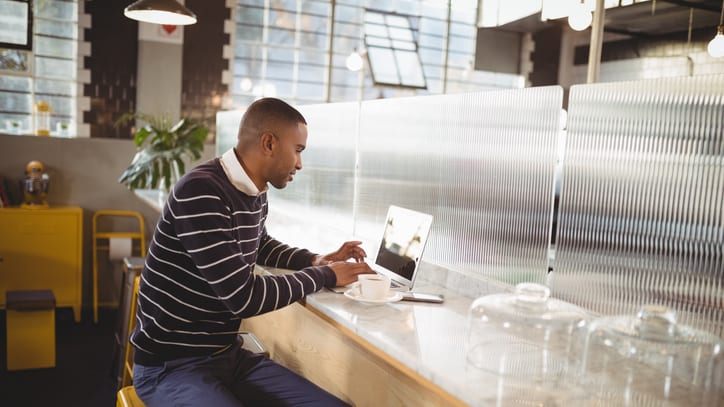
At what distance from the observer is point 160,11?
361 centimetres

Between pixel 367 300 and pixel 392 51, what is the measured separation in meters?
6.88

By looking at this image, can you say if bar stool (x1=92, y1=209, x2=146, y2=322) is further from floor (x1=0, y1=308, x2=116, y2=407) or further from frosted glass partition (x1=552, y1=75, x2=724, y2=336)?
frosted glass partition (x1=552, y1=75, x2=724, y2=336)

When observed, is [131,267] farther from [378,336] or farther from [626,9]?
[626,9]

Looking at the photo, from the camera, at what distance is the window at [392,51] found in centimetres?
817

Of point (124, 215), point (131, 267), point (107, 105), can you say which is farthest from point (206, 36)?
point (131, 267)

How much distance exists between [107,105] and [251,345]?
446 centimetres

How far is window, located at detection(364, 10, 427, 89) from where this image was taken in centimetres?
817

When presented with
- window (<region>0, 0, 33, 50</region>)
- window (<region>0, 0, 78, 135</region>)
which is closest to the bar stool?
window (<region>0, 0, 78, 135</region>)

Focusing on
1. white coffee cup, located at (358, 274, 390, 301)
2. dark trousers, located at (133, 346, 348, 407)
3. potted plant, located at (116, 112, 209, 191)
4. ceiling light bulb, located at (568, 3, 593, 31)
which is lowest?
dark trousers, located at (133, 346, 348, 407)

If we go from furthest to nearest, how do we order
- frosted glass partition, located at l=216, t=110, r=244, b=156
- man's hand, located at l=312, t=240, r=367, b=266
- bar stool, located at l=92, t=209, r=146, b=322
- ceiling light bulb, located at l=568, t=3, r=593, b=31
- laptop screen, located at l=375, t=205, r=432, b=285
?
bar stool, located at l=92, t=209, r=146, b=322, ceiling light bulb, located at l=568, t=3, r=593, b=31, frosted glass partition, located at l=216, t=110, r=244, b=156, man's hand, located at l=312, t=240, r=367, b=266, laptop screen, located at l=375, t=205, r=432, b=285

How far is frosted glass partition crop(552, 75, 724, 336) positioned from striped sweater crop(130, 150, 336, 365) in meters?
0.71

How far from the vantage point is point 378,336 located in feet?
4.69

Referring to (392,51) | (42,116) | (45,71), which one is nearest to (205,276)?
(42,116)

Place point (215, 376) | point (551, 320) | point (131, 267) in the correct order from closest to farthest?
point (551, 320) → point (215, 376) → point (131, 267)
